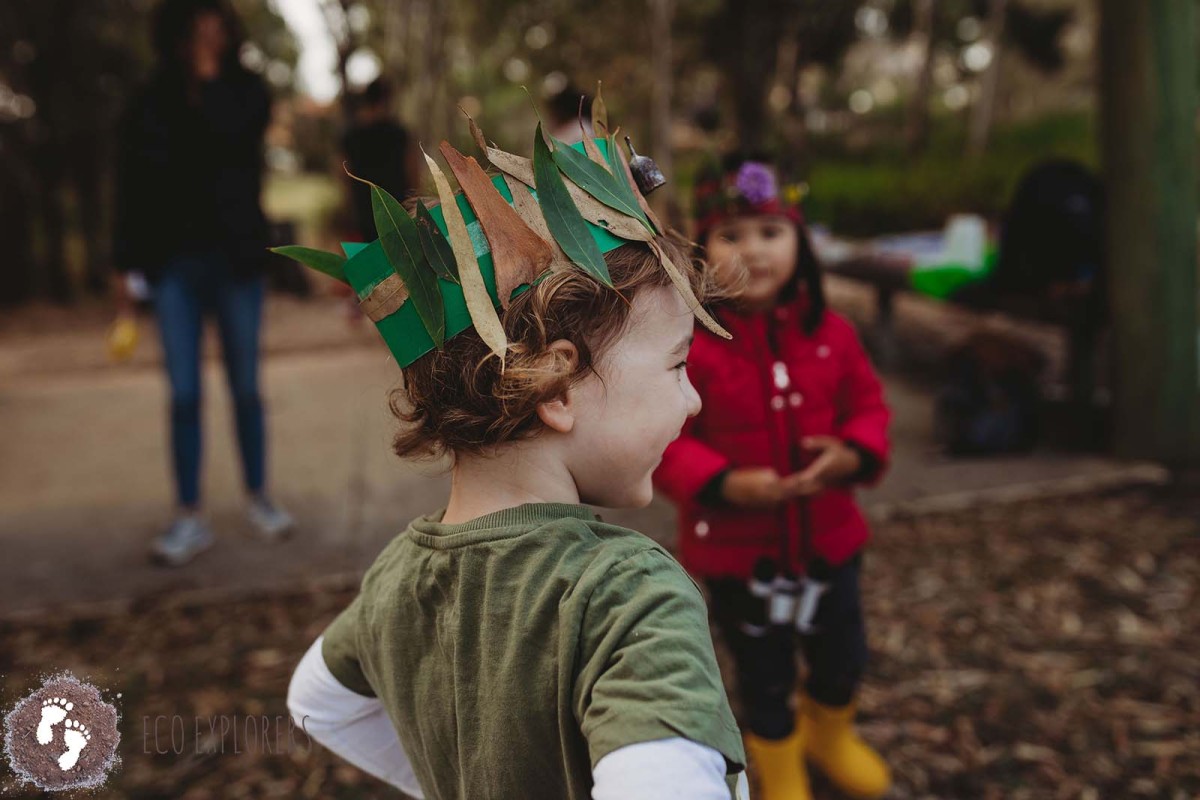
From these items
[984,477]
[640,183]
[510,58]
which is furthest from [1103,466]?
[510,58]

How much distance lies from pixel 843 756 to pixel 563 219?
1841 mm

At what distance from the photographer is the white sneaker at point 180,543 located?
3873 mm

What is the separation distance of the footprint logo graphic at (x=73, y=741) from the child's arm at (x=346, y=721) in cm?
25

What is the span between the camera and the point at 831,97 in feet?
123

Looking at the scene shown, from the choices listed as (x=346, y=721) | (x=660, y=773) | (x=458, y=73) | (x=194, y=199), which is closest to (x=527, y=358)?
(x=660, y=773)

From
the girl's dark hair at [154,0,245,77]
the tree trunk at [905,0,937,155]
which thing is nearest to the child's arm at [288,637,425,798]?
the girl's dark hair at [154,0,245,77]

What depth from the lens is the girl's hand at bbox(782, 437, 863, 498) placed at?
2070 millimetres

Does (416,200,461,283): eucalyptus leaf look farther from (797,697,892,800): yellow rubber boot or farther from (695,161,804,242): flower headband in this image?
(797,697,892,800): yellow rubber boot

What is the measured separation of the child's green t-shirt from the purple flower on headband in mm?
1335

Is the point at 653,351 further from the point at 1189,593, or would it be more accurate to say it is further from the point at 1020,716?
the point at 1189,593

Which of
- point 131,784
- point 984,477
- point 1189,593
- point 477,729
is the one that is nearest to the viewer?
point 477,729

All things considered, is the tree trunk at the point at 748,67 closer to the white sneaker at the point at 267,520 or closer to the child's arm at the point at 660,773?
the white sneaker at the point at 267,520

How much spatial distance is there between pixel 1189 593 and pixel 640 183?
10.1 feet

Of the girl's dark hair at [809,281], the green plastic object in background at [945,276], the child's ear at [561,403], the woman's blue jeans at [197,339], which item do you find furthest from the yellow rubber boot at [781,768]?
the green plastic object in background at [945,276]
